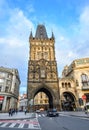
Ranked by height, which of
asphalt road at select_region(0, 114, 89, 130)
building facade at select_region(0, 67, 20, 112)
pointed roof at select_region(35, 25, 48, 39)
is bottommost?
asphalt road at select_region(0, 114, 89, 130)

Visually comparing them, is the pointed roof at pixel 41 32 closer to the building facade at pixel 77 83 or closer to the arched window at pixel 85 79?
the building facade at pixel 77 83

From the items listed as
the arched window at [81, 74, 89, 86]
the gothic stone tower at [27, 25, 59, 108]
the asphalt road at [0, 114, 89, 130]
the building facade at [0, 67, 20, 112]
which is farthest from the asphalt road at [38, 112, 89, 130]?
the arched window at [81, 74, 89, 86]

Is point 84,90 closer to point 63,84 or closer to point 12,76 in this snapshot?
point 63,84

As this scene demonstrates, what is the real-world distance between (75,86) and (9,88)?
24.9m

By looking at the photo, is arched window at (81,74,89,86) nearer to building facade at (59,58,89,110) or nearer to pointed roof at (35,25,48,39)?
building facade at (59,58,89,110)

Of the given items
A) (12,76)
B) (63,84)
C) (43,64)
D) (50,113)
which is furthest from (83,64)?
(50,113)

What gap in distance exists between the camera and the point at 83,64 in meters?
53.7

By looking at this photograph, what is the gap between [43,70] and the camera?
5547 cm

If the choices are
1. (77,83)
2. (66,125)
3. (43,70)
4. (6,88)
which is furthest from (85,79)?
(66,125)

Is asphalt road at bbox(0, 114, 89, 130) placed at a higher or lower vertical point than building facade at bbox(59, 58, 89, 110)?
lower

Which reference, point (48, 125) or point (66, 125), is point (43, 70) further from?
point (66, 125)

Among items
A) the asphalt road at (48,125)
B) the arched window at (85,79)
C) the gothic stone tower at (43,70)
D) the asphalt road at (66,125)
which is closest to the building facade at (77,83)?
the arched window at (85,79)

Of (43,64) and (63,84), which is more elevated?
(43,64)

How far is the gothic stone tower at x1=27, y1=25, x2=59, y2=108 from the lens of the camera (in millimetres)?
51531
